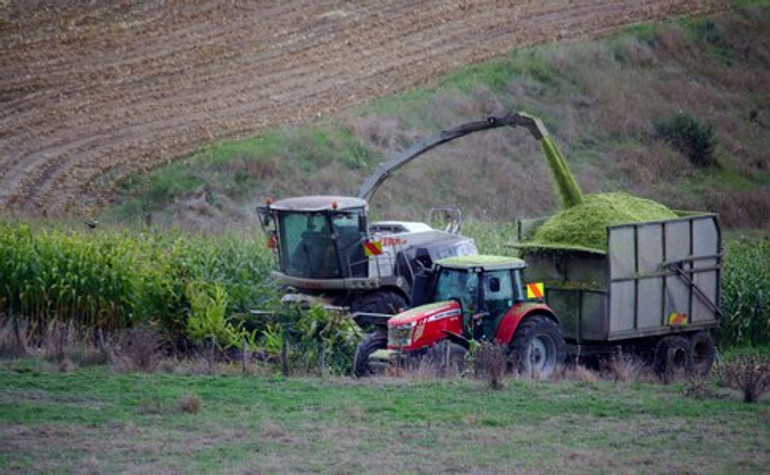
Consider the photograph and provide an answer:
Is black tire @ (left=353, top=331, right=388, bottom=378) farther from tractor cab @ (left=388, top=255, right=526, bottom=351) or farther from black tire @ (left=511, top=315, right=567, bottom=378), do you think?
black tire @ (left=511, top=315, right=567, bottom=378)

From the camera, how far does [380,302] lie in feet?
71.7

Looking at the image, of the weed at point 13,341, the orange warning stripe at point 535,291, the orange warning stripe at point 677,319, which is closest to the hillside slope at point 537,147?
the weed at point 13,341

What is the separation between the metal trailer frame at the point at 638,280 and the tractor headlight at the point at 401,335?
3.35 metres

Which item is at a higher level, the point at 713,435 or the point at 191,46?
the point at 191,46

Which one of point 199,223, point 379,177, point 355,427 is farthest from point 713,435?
point 199,223

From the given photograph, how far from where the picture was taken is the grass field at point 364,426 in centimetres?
1348

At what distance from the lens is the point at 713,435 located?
1477 cm

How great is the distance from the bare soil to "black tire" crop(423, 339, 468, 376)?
14.8 meters

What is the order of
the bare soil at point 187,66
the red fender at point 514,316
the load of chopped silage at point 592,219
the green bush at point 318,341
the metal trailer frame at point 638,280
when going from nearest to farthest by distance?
the red fender at point 514,316, the green bush at point 318,341, the metal trailer frame at point 638,280, the load of chopped silage at point 592,219, the bare soil at point 187,66

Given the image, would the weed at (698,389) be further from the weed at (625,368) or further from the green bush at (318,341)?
the green bush at (318,341)

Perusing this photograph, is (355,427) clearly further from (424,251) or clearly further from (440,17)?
(440,17)

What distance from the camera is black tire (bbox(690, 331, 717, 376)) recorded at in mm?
21297

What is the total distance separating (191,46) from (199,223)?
10.7 metres

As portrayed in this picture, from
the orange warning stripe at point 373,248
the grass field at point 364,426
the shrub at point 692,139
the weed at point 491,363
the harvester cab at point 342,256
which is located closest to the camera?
the grass field at point 364,426
